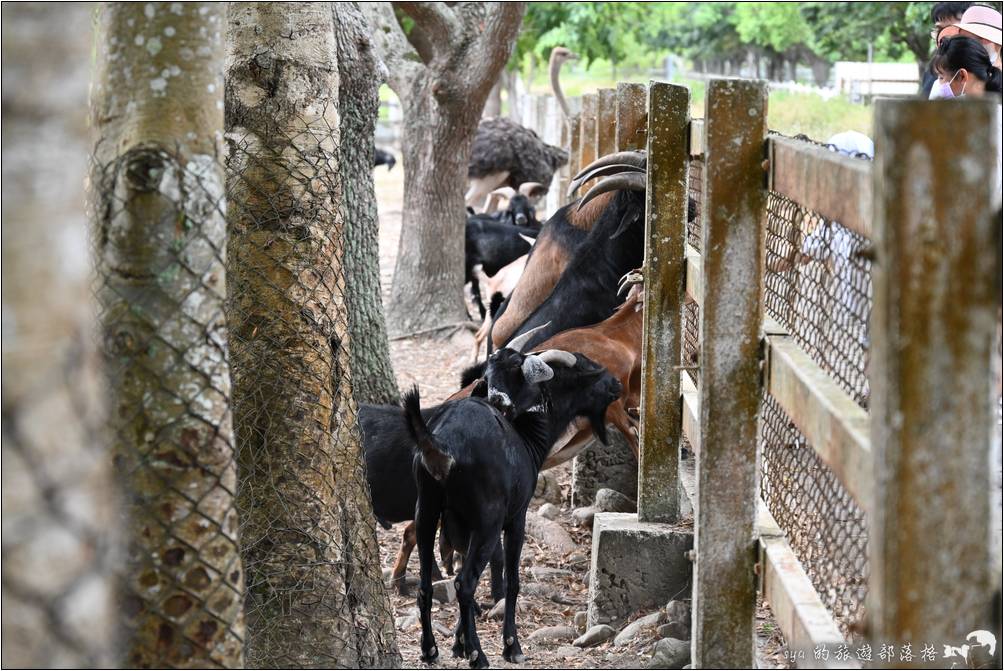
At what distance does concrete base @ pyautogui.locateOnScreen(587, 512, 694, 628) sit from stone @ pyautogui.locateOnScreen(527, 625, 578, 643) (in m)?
0.34

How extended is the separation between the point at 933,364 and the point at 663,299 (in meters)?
2.91

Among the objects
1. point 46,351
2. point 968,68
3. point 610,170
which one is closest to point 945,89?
point 968,68

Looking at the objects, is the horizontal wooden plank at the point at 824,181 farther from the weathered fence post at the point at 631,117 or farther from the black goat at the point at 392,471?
the weathered fence post at the point at 631,117

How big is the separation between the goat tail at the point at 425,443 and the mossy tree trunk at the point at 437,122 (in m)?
6.55

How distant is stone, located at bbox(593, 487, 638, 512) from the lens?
666 cm

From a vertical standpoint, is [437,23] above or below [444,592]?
above

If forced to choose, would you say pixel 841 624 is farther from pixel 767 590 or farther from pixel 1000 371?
pixel 1000 371

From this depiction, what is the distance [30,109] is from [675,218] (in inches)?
134

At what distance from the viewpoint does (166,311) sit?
2609mm

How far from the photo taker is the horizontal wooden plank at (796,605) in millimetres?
2779

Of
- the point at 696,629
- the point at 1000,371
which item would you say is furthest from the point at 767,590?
the point at 1000,371

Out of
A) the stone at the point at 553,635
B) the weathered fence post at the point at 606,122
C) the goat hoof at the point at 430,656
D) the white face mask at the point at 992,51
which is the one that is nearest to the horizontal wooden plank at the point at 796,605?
the goat hoof at the point at 430,656

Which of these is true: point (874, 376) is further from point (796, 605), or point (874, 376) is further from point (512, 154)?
point (512, 154)

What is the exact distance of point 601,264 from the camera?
756 cm
